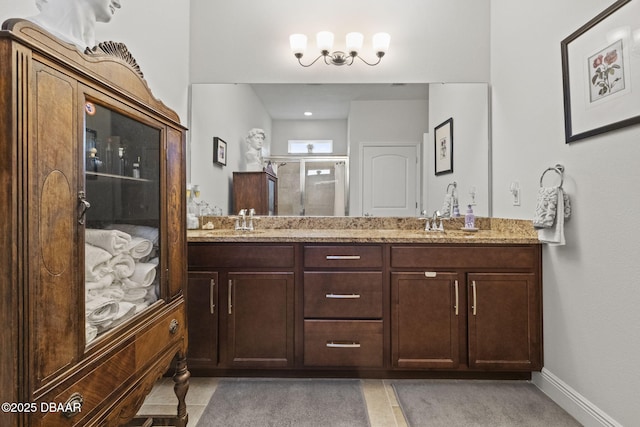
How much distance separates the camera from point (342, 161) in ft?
8.46

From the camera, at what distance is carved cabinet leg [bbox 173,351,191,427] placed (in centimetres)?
140

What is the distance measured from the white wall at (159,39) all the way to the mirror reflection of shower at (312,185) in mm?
833

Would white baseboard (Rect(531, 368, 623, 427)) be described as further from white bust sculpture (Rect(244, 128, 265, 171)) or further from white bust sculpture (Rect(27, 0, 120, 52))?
white bust sculpture (Rect(27, 0, 120, 52))

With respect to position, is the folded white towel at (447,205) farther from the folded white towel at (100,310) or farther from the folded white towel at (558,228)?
the folded white towel at (100,310)

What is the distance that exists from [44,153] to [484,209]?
100 inches

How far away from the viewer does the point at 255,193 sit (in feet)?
8.27

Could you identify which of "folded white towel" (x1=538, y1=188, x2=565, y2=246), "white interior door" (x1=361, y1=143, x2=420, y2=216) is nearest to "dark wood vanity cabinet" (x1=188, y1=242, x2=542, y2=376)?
"folded white towel" (x1=538, y1=188, x2=565, y2=246)

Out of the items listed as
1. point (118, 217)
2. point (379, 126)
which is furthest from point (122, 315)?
point (379, 126)

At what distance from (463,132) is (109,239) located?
240 centimetres

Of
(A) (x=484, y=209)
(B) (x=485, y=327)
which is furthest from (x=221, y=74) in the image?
(B) (x=485, y=327)

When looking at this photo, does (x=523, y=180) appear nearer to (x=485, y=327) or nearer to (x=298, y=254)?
(x=485, y=327)

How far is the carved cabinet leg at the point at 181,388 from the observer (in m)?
1.40

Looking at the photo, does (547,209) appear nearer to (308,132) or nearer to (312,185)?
(312,185)

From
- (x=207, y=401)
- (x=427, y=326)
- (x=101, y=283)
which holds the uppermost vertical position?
(x=101, y=283)
